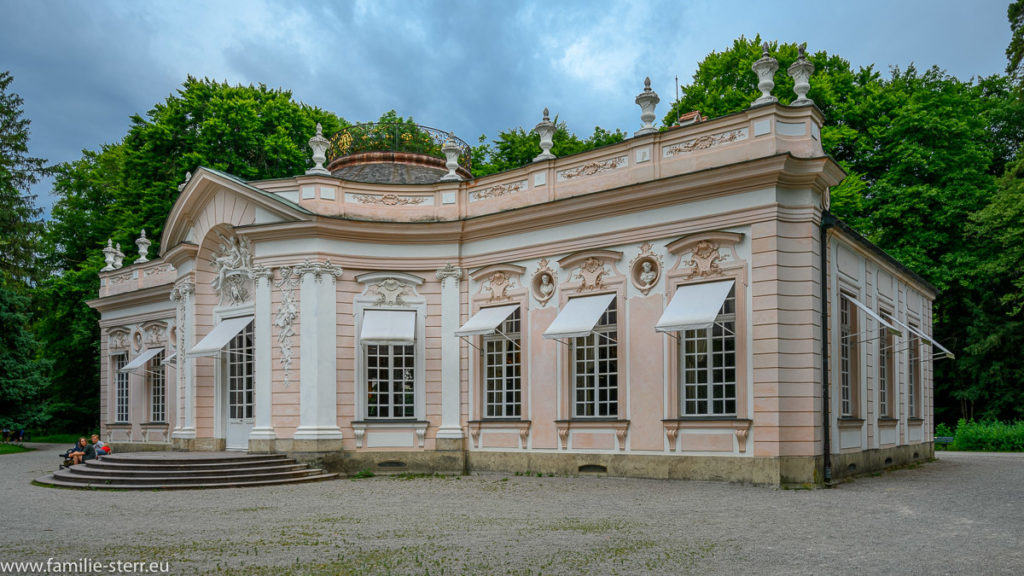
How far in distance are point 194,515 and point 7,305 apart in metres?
21.5

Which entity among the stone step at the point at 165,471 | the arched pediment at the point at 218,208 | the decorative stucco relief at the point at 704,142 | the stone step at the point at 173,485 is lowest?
the stone step at the point at 173,485

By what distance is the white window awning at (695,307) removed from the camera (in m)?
14.7

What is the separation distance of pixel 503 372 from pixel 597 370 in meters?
2.37

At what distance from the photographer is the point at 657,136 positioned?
16.5 m

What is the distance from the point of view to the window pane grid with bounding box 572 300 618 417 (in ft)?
55.4

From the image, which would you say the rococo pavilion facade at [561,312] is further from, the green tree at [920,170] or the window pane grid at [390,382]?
the green tree at [920,170]

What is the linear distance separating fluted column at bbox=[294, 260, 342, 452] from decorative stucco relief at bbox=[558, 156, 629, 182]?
5151mm

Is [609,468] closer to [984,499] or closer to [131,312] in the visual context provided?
[984,499]

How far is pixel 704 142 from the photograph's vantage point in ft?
51.8

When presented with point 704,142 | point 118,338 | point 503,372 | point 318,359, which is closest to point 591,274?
point 503,372

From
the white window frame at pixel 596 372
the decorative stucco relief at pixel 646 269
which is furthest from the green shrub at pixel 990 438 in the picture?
the decorative stucco relief at pixel 646 269

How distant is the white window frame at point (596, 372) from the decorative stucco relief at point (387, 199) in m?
4.92

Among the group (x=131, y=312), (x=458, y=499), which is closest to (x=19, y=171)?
(x=131, y=312)

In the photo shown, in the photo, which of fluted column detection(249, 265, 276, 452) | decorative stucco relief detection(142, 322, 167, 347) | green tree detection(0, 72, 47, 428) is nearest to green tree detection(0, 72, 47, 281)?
green tree detection(0, 72, 47, 428)
